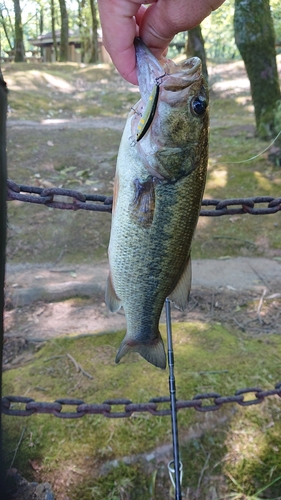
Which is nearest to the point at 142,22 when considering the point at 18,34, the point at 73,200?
the point at 73,200

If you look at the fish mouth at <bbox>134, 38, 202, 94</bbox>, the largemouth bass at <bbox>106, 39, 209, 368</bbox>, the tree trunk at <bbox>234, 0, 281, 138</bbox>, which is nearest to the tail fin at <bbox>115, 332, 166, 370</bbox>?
the largemouth bass at <bbox>106, 39, 209, 368</bbox>

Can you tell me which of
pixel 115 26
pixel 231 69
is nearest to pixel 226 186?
pixel 115 26

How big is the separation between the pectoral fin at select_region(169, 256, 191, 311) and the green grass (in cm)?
115

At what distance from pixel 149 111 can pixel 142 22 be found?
16.3 inches

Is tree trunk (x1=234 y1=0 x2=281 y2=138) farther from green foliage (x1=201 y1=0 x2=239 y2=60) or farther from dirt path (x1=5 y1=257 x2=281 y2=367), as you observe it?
green foliage (x1=201 y1=0 x2=239 y2=60)

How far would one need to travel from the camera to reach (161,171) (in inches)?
56.3

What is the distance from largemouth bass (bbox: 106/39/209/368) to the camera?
140 cm

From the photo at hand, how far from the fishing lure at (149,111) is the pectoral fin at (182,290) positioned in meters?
0.51

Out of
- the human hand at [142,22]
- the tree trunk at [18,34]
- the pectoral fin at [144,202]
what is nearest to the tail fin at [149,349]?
the pectoral fin at [144,202]

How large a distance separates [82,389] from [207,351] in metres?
0.93

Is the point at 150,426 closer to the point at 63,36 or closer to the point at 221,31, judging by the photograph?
the point at 63,36

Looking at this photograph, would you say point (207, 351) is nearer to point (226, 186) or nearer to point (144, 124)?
point (144, 124)

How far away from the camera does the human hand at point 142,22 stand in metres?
1.37

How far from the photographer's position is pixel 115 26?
1380mm
